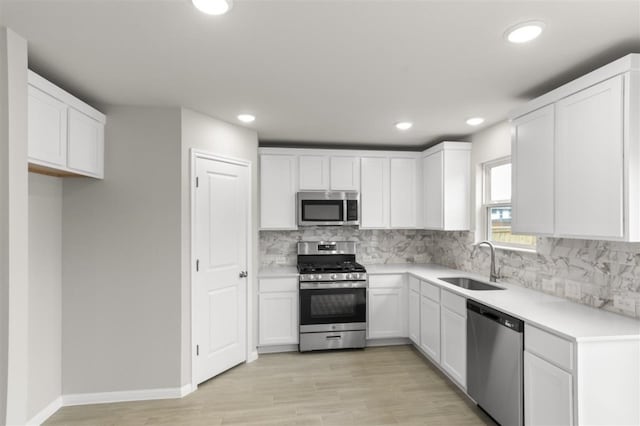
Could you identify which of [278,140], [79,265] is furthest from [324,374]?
[278,140]

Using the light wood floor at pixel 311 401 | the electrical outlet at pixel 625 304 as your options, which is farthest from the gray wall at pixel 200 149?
the electrical outlet at pixel 625 304

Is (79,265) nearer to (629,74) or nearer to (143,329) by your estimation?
(143,329)

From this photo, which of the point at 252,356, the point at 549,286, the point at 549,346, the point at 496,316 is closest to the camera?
the point at 549,346

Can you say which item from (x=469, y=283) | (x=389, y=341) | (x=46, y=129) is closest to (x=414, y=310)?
(x=389, y=341)

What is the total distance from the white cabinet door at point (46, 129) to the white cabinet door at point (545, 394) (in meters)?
3.17

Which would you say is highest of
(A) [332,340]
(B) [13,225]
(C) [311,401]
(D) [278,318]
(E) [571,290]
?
(B) [13,225]

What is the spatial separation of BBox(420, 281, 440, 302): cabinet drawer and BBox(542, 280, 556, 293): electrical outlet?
0.85 meters

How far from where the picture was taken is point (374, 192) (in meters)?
4.24

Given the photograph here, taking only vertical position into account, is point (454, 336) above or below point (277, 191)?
below

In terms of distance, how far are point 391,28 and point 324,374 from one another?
2.95m

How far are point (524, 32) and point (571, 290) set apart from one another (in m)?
1.90

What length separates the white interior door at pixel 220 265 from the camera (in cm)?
302

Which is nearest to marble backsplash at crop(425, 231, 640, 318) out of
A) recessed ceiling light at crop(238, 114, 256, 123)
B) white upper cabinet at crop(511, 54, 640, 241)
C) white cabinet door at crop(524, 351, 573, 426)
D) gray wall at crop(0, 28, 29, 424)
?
white upper cabinet at crop(511, 54, 640, 241)

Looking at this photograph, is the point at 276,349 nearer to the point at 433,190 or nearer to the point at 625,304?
the point at 433,190
